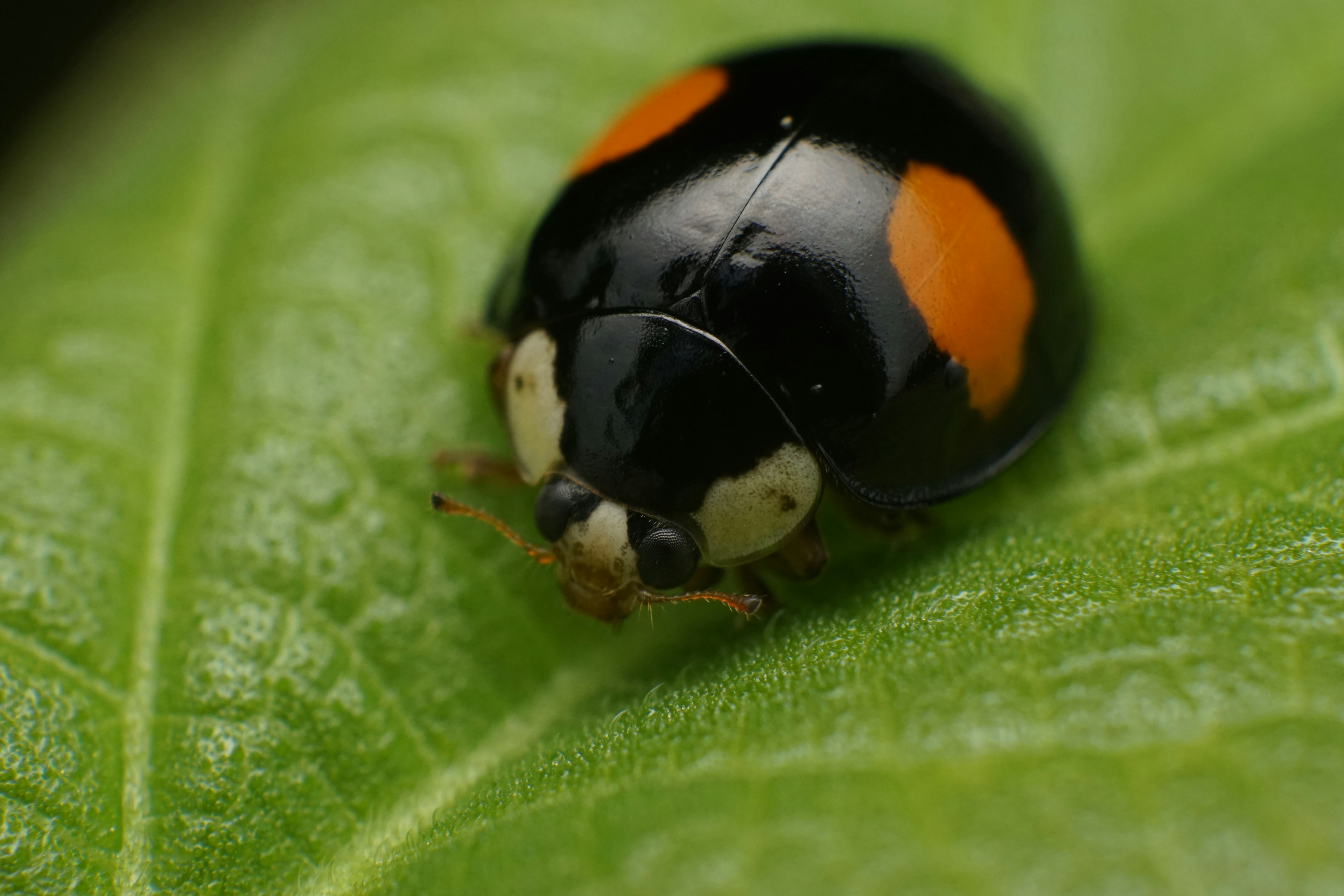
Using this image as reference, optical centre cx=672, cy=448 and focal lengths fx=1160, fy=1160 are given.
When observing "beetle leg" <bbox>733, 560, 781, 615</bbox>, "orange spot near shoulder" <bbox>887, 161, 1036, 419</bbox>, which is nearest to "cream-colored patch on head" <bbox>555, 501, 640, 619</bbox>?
"beetle leg" <bbox>733, 560, 781, 615</bbox>

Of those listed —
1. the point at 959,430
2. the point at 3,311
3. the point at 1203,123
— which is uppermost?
the point at 1203,123

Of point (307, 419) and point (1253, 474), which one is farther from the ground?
point (1253, 474)

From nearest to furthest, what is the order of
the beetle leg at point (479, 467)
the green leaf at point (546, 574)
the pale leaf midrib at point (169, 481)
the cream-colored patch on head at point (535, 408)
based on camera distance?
the green leaf at point (546, 574), the pale leaf midrib at point (169, 481), the cream-colored patch on head at point (535, 408), the beetle leg at point (479, 467)

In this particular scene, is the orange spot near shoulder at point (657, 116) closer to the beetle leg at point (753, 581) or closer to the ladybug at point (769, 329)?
the ladybug at point (769, 329)

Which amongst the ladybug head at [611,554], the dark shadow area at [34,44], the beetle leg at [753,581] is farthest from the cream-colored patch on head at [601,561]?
the dark shadow area at [34,44]

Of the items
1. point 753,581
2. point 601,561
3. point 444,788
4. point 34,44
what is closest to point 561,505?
point 601,561

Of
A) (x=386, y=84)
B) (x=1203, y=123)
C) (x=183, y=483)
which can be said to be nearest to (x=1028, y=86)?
(x=1203, y=123)

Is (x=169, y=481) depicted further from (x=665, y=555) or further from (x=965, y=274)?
(x=965, y=274)

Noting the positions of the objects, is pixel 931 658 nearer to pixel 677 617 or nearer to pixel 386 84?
pixel 677 617
